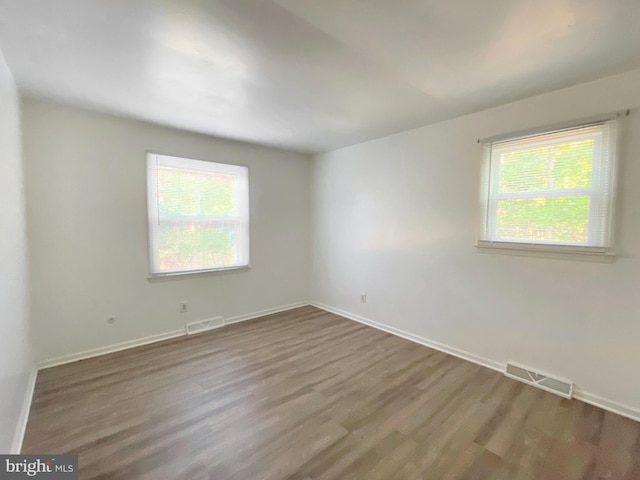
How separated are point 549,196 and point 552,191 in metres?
0.04

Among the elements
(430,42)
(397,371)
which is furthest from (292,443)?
(430,42)

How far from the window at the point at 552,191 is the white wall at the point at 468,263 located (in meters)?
0.10

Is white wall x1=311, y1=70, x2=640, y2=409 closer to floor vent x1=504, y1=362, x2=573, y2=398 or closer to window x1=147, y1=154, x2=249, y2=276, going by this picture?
floor vent x1=504, y1=362, x2=573, y2=398

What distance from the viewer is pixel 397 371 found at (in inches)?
105

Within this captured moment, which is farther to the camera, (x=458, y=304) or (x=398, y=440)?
(x=458, y=304)

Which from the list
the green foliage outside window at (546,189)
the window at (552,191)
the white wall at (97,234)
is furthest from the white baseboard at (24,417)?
the green foliage outside window at (546,189)

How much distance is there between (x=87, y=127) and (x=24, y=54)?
1.09 meters

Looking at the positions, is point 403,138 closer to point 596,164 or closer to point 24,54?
point 596,164

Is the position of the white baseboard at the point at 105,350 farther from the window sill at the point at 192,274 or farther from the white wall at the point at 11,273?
the window sill at the point at 192,274

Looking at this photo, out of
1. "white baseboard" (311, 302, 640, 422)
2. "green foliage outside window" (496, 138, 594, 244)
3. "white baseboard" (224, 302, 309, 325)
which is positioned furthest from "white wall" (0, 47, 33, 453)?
"green foliage outside window" (496, 138, 594, 244)

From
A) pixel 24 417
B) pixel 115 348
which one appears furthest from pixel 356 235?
pixel 24 417

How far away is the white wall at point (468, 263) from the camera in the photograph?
2.09 metres

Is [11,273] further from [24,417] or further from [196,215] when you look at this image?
[196,215]

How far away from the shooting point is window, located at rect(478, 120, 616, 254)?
2.14m
